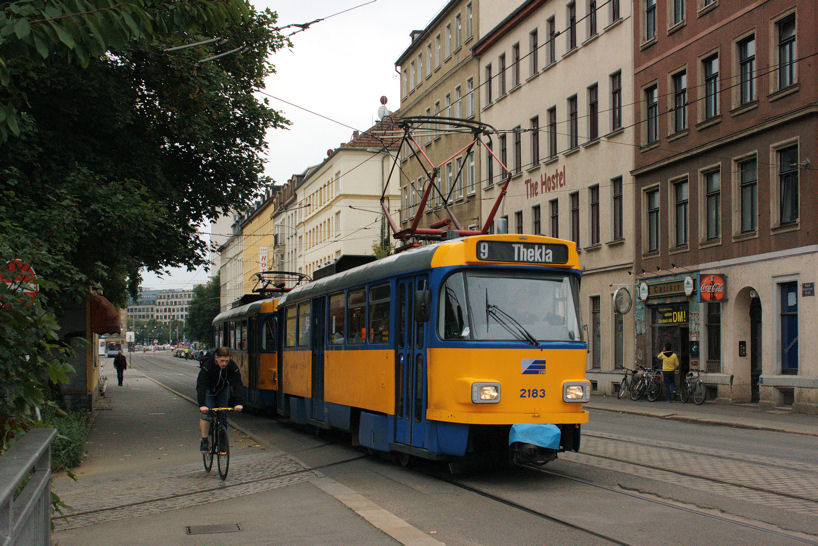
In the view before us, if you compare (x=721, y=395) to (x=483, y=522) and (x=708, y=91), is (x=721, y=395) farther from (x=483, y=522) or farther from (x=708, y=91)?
(x=483, y=522)

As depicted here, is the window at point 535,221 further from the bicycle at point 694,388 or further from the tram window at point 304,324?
the tram window at point 304,324

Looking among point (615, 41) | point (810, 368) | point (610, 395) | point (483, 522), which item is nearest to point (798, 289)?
point (810, 368)

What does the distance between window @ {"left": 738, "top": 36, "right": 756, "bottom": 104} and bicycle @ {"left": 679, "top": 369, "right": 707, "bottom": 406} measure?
8.02 metres

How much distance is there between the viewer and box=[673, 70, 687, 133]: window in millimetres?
32781

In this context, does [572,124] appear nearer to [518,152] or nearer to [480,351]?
[518,152]

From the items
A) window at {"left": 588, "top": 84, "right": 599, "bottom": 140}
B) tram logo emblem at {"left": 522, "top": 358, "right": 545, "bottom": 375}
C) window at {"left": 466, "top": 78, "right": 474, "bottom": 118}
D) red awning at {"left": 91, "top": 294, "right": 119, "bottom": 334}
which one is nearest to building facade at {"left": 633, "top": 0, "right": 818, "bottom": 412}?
window at {"left": 588, "top": 84, "right": 599, "bottom": 140}

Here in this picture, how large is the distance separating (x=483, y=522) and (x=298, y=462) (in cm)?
559

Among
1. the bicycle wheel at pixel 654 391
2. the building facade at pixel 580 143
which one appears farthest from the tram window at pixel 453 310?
the building facade at pixel 580 143

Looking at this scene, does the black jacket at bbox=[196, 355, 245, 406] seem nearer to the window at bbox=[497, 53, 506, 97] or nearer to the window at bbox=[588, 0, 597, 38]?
the window at bbox=[588, 0, 597, 38]

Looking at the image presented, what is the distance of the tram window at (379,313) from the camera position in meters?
13.7

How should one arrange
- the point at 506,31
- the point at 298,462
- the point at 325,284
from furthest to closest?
the point at 506,31, the point at 325,284, the point at 298,462

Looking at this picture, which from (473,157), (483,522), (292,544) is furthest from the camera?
(473,157)

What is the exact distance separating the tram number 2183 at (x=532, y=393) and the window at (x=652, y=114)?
24.5 m

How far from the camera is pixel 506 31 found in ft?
155
